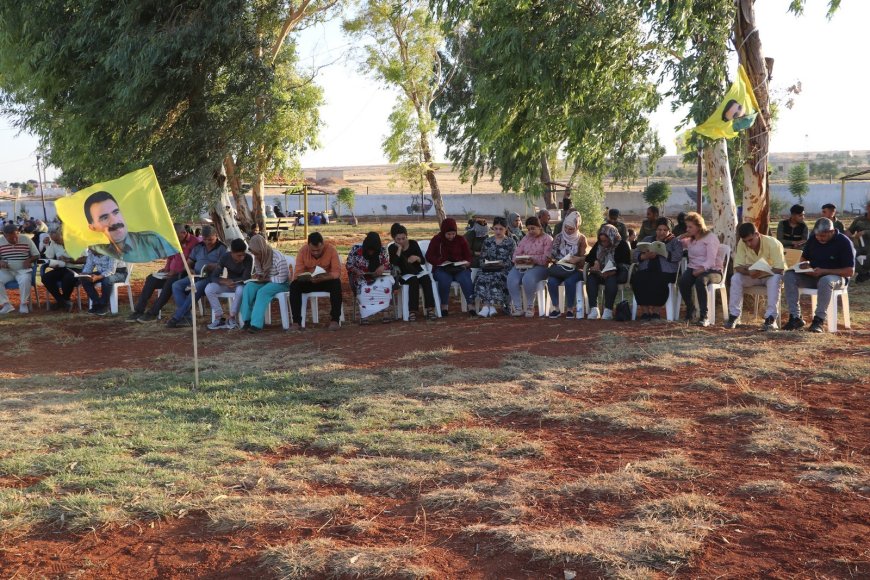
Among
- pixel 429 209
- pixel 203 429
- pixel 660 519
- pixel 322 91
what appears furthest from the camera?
pixel 429 209

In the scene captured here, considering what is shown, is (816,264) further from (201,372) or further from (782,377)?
(201,372)

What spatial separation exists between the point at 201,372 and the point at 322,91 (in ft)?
37.8

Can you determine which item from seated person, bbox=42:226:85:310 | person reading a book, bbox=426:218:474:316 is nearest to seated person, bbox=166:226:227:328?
seated person, bbox=42:226:85:310

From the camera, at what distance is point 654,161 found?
13.5 metres

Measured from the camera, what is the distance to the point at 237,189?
17.5 m

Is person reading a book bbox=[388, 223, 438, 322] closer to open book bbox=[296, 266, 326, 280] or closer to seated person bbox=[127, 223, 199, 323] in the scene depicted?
open book bbox=[296, 266, 326, 280]

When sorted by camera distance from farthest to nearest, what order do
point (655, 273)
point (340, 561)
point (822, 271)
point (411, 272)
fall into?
point (411, 272), point (655, 273), point (822, 271), point (340, 561)

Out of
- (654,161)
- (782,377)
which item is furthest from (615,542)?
(654,161)

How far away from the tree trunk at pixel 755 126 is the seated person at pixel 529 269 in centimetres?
277

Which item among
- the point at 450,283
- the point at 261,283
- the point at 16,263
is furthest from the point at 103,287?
the point at 450,283

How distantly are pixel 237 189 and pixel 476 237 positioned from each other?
5823 millimetres

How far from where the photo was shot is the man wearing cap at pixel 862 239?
14613mm

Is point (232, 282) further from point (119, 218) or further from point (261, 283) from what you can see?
point (119, 218)

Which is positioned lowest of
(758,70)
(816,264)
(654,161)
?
(816,264)
